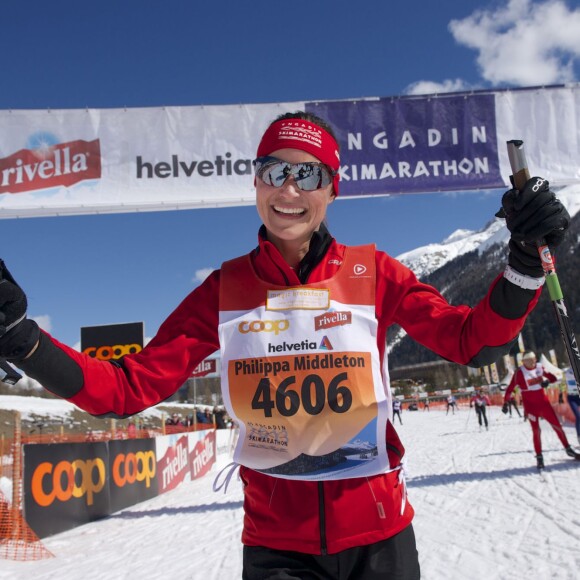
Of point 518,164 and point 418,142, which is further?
point 418,142

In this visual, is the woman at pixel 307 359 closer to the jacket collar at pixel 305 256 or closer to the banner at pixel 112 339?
the jacket collar at pixel 305 256

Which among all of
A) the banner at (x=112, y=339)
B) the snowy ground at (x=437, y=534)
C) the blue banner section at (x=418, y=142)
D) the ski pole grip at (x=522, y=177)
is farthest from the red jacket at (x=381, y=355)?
the banner at (x=112, y=339)

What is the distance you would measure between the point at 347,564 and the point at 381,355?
65cm

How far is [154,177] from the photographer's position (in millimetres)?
5957

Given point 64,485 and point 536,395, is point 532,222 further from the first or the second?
point 536,395

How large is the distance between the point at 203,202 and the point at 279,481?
14.9 feet

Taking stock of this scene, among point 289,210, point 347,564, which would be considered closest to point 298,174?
point 289,210

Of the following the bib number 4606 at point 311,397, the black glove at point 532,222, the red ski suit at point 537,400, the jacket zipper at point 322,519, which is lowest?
the red ski suit at point 537,400

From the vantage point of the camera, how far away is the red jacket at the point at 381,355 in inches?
68.7

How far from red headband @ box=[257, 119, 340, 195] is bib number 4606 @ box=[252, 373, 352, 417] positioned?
77 centimetres

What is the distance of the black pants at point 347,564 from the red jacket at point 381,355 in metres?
0.03

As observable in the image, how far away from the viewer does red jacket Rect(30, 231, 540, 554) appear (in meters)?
1.74

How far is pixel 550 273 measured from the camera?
72.1 inches

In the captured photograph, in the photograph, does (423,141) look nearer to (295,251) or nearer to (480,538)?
(480,538)
